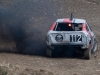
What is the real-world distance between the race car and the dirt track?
0.42 m

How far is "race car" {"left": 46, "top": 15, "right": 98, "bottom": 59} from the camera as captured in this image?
703 inches

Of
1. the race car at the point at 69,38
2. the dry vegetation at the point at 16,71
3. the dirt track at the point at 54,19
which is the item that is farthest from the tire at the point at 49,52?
the dry vegetation at the point at 16,71

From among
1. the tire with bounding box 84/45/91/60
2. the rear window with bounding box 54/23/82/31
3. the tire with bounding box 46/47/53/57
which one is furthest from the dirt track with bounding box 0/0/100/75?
the rear window with bounding box 54/23/82/31

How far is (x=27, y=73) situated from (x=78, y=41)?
430 cm

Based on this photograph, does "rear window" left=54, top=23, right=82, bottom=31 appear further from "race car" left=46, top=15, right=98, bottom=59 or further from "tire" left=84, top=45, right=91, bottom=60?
"tire" left=84, top=45, right=91, bottom=60

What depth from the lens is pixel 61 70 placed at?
50.9 feet

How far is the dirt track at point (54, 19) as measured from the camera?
15961mm

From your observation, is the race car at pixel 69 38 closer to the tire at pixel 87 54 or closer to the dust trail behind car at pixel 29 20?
the tire at pixel 87 54

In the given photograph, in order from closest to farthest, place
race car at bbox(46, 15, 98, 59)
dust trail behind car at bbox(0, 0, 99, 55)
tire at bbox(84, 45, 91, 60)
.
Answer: race car at bbox(46, 15, 98, 59) → tire at bbox(84, 45, 91, 60) → dust trail behind car at bbox(0, 0, 99, 55)

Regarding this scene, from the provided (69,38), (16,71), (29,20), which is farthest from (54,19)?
(16,71)

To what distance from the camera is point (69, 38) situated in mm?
17859

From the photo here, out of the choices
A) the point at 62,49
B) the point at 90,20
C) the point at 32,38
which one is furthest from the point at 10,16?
the point at 90,20

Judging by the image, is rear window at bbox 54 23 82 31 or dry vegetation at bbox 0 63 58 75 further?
rear window at bbox 54 23 82 31

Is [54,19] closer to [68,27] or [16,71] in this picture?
[68,27]
